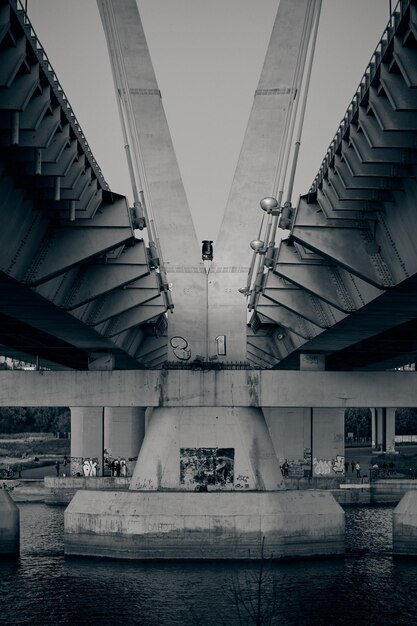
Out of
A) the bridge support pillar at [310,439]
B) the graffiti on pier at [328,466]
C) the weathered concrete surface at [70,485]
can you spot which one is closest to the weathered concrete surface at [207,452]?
the weathered concrete surface at [70,485]

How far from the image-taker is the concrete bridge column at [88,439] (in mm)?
112375

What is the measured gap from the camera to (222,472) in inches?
2223

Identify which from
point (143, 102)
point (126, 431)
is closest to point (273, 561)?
point (143, 102)

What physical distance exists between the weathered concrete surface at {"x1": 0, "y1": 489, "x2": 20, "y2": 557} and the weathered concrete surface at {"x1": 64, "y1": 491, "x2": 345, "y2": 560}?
9.44ft

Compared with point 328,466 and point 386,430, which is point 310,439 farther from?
point 386,430

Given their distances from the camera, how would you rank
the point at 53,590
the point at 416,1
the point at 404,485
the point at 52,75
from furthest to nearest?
the point at 404,485 → the point at 53,590 → the point at 52,75 → the point at 416,1

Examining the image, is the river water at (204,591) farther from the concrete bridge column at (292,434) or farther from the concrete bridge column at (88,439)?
the concrete bridge column at (292,434)

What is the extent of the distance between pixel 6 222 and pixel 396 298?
48.4 ft

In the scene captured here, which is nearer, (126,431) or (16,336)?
(16,336)

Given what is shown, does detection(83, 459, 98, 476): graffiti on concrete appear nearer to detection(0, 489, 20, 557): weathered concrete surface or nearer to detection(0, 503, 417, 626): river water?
detection(0, 503, 417, 626): river water

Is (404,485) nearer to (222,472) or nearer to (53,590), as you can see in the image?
(222,472)

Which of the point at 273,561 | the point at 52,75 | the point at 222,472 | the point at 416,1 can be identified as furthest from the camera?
the point at 222,472

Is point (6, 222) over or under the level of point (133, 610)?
over

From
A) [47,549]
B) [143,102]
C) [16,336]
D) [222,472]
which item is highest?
[143,102]
